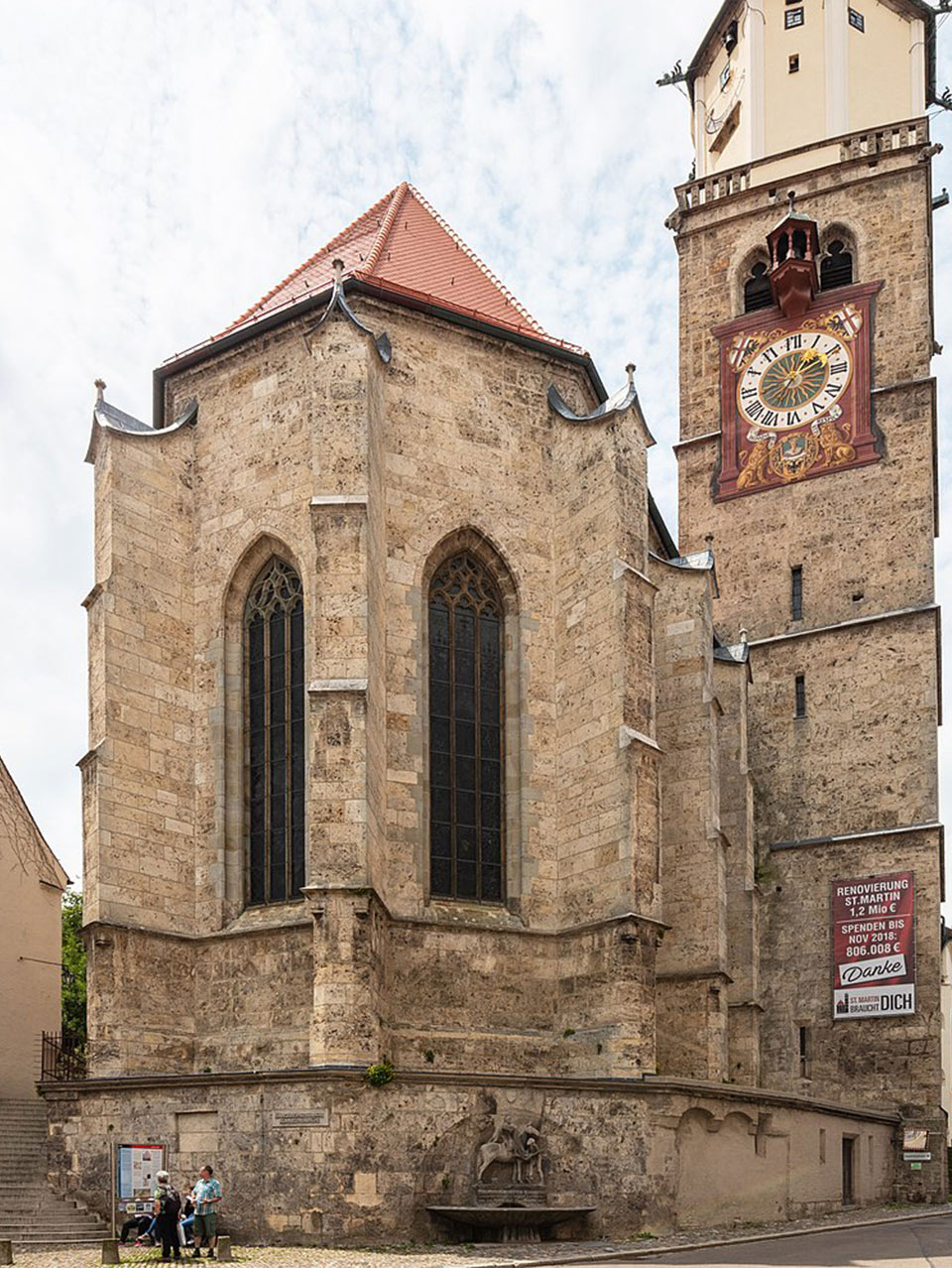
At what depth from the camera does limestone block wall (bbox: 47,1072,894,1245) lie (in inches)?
610

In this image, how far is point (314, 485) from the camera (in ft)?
59.7

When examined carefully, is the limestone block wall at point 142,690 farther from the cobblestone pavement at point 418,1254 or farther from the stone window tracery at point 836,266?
the stone window tracery at point 836,266

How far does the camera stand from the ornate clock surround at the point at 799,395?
31.2 m

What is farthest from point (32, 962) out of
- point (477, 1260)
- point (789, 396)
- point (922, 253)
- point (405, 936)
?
point (922, 253)

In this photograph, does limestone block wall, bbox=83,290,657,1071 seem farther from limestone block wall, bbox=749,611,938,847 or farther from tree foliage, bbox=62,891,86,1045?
tree foliage, bbox=62,891,86,1045

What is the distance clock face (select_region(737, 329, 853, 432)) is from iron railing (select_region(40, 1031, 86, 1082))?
62.0 feet

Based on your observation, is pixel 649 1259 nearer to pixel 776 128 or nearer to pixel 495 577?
pixel 495 577

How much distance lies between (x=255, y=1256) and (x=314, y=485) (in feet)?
28.4

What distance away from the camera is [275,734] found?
1933 cm

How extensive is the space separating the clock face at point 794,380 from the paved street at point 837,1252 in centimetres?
1786

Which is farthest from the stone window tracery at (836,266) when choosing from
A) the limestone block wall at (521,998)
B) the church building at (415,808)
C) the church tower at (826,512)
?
the limestone block wall at (521,998)

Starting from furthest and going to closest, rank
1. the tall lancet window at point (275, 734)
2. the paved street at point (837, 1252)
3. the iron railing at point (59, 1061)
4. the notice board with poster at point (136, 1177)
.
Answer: the iron railing at point (59, 1061) < the tall lancet window at point (275, 734) < the notice board with poster at point (136, 1177) < the paved street at point (837, 1252)

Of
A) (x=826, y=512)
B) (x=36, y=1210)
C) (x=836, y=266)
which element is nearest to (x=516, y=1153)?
(x=36, y=1210)

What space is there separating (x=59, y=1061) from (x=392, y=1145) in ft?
32.9
